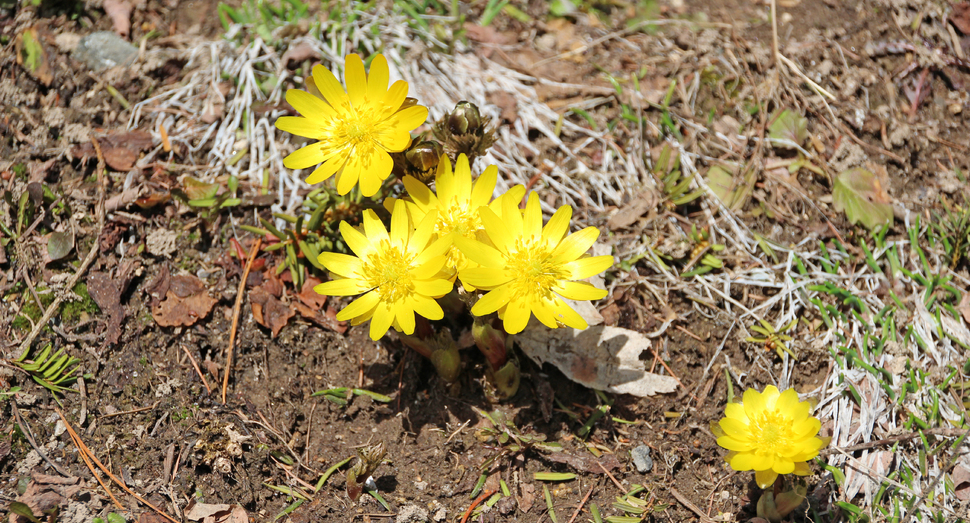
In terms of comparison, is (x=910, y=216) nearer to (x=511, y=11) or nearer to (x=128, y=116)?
(x=511, y=11)

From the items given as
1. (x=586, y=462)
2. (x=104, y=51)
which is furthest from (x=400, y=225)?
(x=104, y=51)

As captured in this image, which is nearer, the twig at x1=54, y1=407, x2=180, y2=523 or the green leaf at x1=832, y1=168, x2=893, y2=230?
the twig at x1=54, y1=407, x2=180, y2=523

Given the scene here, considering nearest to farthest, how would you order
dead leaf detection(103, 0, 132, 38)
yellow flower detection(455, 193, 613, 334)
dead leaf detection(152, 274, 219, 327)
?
yellow flower detection(455, 193, 613, 334)
dead leaf detection(152, 274, 219, 327)
dead leaf detection(103, 0, 132, 38)

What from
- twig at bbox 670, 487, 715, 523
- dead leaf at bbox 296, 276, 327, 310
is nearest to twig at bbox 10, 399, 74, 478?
dead leaf at bbox 296, 276, 327, 310

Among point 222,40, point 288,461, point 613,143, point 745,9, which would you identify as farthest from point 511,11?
point 288,461

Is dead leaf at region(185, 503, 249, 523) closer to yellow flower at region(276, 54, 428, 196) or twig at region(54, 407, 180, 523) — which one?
twig at region(54, 407, 180, 523)

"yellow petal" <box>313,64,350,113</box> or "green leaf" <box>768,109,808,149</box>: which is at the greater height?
"yellow petal" <box>313,64,350,113</box>

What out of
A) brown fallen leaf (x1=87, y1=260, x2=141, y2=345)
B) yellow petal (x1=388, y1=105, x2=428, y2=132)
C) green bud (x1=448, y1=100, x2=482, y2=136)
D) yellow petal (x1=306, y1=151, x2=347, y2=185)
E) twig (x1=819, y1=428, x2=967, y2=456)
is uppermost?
yellow petal (x1=388, y1=105, x2=428, y2=132)

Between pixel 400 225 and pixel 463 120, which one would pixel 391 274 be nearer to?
pixel 400 225
